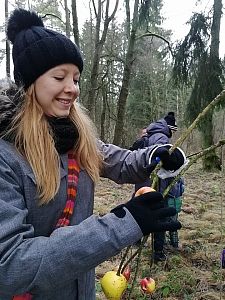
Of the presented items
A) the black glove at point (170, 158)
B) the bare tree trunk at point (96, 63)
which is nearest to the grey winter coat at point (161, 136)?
the black glove at point (170, 158)

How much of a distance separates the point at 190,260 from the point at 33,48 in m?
3.34

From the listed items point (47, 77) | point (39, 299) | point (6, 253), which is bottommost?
point (39, 299)

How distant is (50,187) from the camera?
1.16 meters

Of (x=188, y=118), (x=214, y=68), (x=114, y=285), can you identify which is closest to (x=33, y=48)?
(x=114, y=285)

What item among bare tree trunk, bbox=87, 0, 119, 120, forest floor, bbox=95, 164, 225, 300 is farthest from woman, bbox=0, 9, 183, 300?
bare tree trunk, bbox=87, 0, 119, 120

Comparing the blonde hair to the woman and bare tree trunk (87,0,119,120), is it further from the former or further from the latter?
bare tree trunk (87,0,119,120)

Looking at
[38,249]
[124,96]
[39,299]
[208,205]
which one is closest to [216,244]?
[208,205]

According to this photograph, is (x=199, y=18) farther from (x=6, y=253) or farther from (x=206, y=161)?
(x=6, y=253)

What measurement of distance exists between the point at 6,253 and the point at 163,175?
2.45 feet

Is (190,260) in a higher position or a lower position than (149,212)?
lower

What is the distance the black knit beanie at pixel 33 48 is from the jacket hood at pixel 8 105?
0.05 m

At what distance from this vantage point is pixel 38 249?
929 millimetres

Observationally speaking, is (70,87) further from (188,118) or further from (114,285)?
(188,118)

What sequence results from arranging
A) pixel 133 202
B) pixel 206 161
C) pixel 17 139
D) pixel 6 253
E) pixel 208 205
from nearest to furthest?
pixel 6 253
pixel 133 202
pixel 17 139
pixel 208 205
pixel 206 161
